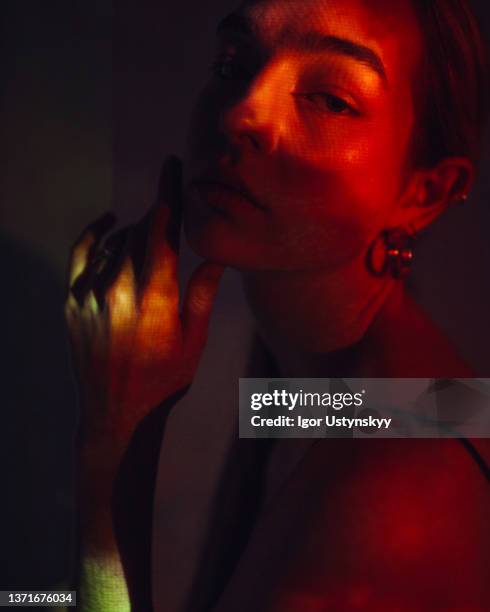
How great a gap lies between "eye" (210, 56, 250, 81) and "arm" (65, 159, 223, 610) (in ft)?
0.39

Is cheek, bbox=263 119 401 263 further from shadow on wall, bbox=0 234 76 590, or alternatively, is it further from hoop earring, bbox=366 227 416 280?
shadow on wall, bbox=0 234 76 590

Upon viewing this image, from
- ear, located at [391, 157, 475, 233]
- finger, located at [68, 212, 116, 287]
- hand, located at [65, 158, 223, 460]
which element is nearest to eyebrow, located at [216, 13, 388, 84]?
ear, located at [391, 157, 475, 233]

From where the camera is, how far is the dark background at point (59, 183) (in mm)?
901

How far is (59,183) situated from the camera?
94 centimetres

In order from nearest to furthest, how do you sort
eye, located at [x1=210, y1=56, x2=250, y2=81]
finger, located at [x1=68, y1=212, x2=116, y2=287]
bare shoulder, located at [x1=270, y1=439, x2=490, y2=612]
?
bare shoulder, located at [x1=270, y1=439, x2=490, y2=612] → eye, located at [x1=210, y1=56, x2=250, y2=81] → finger, located at [x1=68, y1=212, x2=116, y2=287]

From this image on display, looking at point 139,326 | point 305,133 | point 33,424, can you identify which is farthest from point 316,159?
point 33,424

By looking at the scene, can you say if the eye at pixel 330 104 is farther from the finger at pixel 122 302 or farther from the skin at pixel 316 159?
the finger at pixel 122 302

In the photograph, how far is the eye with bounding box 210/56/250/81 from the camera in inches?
30.0

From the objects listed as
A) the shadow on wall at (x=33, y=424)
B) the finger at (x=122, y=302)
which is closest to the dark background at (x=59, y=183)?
the shadow on wall at (x=33, y=424)

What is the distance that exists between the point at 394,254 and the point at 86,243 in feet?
1.18

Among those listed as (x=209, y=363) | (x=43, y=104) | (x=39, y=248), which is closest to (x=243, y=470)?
(x=209, y=363)

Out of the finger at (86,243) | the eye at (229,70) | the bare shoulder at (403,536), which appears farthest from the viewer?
the finger at (86,243)

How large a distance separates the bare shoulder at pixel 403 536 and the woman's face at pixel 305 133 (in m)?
0.22

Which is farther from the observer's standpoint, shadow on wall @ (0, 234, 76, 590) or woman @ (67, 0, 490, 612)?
shadow on wall @ (0, 234, 76, 590)
